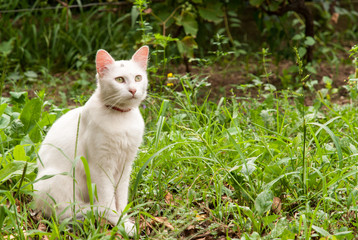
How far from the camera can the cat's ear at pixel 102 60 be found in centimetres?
240

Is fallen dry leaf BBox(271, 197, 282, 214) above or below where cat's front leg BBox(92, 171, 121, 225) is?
below

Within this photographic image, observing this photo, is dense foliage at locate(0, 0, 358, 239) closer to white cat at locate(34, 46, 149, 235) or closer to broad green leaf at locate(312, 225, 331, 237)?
broad green leaf at locate(312, 225, 331, 237)

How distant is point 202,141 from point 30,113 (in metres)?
1.25

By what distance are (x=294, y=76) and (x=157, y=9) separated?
163cm

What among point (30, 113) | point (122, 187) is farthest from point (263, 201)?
point (30, 113)

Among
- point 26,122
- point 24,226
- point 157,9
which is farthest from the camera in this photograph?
point 157,9

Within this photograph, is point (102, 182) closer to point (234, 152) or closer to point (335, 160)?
point (234, 152)

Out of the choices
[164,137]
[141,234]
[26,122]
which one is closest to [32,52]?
[26,122]

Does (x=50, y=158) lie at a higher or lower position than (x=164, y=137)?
higher

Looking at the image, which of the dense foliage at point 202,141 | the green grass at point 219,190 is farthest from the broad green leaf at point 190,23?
the green grass at point 219,190

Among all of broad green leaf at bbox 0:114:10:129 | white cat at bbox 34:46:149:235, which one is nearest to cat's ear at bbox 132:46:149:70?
white cat at bbox 34:46:149:235

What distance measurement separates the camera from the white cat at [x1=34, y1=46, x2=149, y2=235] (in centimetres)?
237

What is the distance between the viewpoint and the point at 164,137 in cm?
313

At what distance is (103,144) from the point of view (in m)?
2.35
